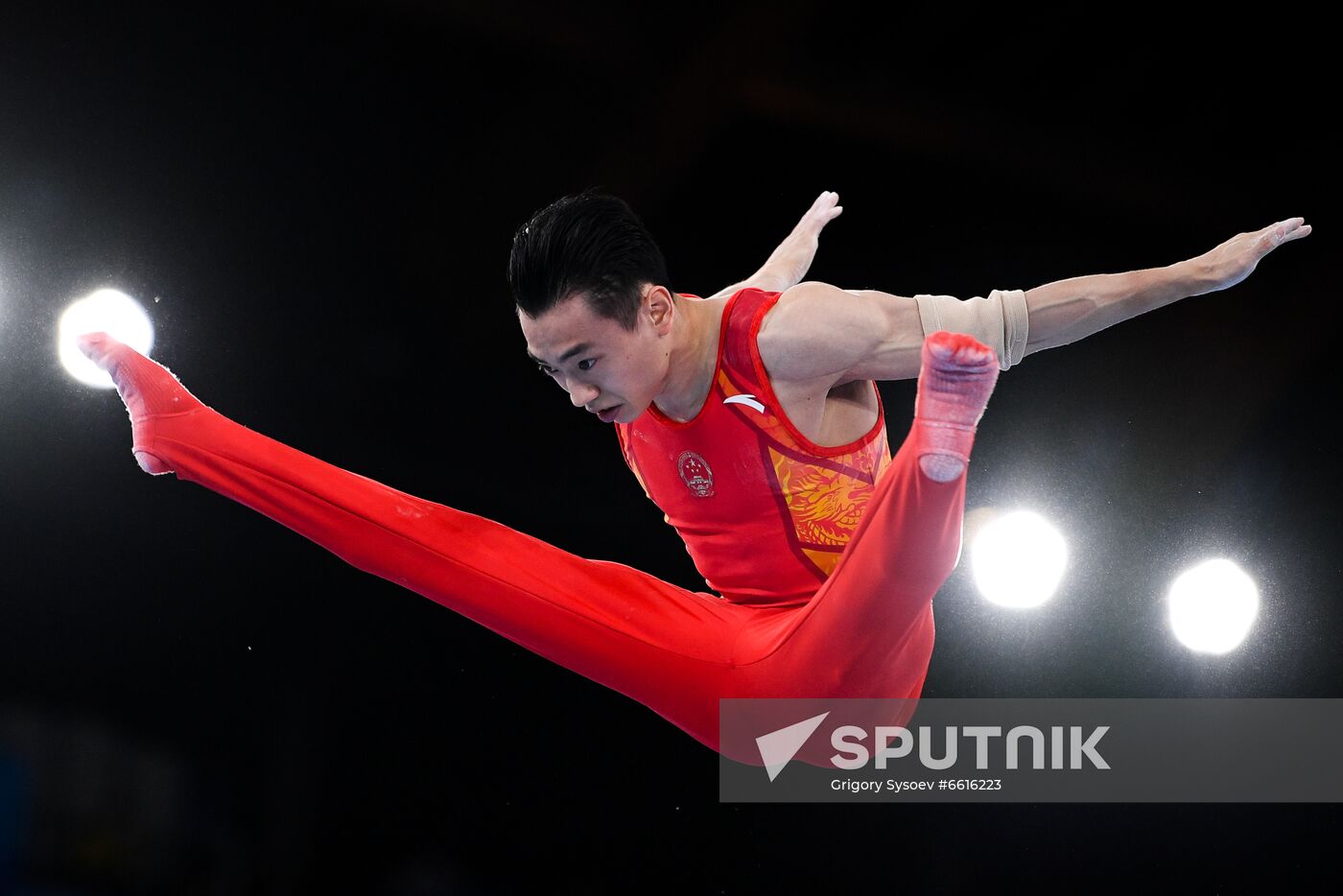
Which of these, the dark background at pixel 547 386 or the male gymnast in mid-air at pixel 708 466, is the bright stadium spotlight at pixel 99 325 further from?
the male gymnast in mid-air at pixel 708 466

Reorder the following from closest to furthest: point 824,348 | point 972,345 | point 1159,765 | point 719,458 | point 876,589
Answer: point 972,345
point 876,589
point 824,348
point 719,458
point 1159,765

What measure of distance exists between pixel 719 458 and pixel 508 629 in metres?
0.46

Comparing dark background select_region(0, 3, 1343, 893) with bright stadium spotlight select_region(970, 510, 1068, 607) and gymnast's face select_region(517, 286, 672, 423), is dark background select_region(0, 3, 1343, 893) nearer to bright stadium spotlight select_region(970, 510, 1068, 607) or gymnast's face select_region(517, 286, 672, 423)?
bright stadium spotlight select_region(970, 510, 1068, 607)

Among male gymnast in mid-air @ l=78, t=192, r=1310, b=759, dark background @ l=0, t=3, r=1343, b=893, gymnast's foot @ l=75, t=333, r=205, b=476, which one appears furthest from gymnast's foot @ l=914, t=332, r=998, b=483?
dark background @ l=0, t=3, r=1343, b=893

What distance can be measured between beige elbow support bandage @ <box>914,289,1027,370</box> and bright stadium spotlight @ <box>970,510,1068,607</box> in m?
1.83

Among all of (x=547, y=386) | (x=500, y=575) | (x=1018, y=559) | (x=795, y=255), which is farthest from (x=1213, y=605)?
(x=500, y=575)

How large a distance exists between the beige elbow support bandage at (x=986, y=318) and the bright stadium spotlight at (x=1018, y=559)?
183 centimetres

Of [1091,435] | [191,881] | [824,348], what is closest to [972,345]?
[824,348]

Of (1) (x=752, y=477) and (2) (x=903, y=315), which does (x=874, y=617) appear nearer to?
(1) (x=752, y=477)

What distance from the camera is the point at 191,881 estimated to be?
3.03 meters

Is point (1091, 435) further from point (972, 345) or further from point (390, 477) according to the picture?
point (972, 345)

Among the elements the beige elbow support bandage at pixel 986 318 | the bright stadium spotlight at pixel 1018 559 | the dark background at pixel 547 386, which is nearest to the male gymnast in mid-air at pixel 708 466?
the beige elbow support bandage at pixel 986 318

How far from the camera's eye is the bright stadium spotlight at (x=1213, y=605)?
339 centimetres

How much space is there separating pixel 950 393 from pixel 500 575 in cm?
87
